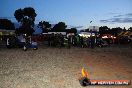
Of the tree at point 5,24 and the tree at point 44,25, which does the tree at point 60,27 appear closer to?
the tree at point 44,25

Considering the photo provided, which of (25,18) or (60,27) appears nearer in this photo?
(25,18)

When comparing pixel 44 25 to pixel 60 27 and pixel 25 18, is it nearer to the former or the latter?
pixel 60 27

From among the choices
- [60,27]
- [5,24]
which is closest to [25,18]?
[5,24]

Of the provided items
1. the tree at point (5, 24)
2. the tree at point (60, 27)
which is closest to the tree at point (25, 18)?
the tree at point (5, 24)

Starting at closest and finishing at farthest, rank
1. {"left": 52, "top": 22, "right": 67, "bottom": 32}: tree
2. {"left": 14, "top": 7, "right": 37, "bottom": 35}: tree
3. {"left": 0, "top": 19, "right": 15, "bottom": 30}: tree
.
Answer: {"left": 14, "top": 7, "right": 37, "bottom": 35}: tree → {"left": 0, "top": 19, "right": 15, "bottom": 30}: tree → {"left": 52, "top": 22, "right": 67, "bottom": 32}: tree

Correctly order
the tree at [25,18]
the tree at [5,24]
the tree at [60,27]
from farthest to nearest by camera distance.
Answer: the tree at [60,27] < the tree at [5,24] < the tree at [25,18]

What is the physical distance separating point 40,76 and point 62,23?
162 m

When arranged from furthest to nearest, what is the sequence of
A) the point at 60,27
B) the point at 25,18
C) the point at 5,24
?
the point at 60,27
the point at 5,24
the point at 25,18

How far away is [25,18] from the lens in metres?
111

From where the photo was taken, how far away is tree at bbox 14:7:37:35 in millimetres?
109625

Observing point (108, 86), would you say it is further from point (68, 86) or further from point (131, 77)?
point (131, 77)

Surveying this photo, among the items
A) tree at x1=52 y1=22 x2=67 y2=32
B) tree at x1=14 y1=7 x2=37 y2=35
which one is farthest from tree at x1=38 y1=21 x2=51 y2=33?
tree at x1=14 y1=7 x2=37 y2=35

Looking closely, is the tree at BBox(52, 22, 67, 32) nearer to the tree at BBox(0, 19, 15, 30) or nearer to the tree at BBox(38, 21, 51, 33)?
the tree at BBox(38, 21, 51, 33)

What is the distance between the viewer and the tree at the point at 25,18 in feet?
360
